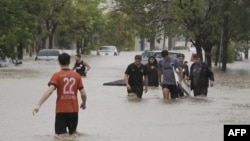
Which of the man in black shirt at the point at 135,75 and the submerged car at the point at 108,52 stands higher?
the man in black shirt at the point at 135,75

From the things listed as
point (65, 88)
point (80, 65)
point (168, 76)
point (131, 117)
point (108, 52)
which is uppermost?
point (65, 88)

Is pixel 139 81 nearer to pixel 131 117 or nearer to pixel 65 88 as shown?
pixel 131 117

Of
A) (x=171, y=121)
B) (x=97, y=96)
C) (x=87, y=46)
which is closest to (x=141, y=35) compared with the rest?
(x=97, y=96)

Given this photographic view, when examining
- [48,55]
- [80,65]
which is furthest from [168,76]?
[48,55]

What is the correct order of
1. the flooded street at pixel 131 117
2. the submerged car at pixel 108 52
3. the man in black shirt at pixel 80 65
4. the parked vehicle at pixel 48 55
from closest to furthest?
1. the flooded street at pixel 131 117
2. the man in black shirt at pixel 80 65
3. the parked vehicle at pixel 48 55
4. the submerged car at pixel 108 52

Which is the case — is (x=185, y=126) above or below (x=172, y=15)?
below

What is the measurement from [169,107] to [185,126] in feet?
13.5

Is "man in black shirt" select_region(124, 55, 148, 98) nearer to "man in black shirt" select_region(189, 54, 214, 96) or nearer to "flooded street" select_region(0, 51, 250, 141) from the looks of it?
"flooded street" select_region(0, 51, 250, 141)

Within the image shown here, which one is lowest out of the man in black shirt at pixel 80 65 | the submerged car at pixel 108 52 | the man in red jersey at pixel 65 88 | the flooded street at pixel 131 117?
the submerged car at pixel 108 52

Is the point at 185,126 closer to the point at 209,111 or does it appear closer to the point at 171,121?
the point at 171,121

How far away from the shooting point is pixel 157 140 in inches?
501

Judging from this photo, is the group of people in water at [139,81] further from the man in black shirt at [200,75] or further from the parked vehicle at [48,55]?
the parked vehicle at [48,55]

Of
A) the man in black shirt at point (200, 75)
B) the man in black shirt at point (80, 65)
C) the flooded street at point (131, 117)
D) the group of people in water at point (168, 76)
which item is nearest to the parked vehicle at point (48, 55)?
the man in black shirt at point (80, 65)

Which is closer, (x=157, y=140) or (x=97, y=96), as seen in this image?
(x=157, y=140)
